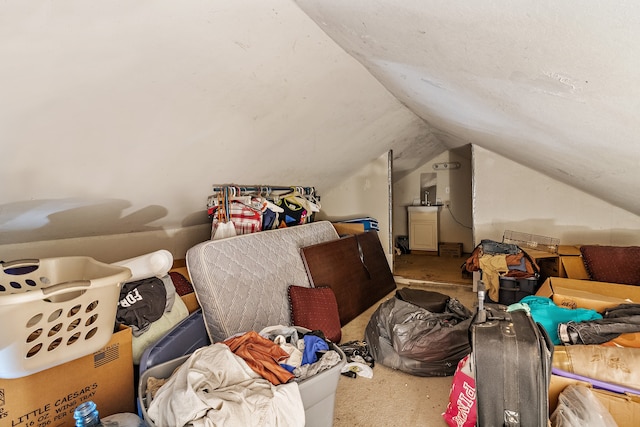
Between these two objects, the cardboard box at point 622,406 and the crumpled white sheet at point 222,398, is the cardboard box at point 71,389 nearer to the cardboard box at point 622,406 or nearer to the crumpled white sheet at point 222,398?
the crumpled white sheet at point 222,398

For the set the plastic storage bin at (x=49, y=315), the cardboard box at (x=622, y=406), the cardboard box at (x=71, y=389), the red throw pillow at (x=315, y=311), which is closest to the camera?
the plastic storage bin at (x=49, y=315)

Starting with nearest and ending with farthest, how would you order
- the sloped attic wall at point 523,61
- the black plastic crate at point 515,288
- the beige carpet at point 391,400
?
1. the sloped attic wall at point 523,61
2. the beige carpet at point 391,400
3. the black plastic crate at point 515,288

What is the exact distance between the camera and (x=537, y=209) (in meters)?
3.81

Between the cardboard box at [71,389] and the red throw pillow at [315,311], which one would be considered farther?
the red throw pillow at [315,311]

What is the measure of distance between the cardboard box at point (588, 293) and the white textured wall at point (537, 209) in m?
1.29

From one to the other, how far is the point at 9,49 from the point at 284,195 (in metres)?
2.45

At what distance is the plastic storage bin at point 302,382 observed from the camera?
56.7 inches

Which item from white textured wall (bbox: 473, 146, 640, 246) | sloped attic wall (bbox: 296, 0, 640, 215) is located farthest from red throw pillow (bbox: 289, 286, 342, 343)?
white textured wall (bbox: 473, 146, 640, 246)

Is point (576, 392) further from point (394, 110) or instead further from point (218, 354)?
point (394, 110)

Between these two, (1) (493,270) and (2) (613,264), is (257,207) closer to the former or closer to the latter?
(1) (493,270)

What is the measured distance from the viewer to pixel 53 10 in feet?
3.07

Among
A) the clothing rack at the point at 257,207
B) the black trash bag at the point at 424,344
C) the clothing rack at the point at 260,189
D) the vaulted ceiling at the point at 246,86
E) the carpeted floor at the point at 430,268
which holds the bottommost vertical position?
the carpeted floor at the point at 430,268

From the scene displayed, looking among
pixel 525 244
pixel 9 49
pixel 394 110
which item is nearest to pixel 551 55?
pixel 9 49

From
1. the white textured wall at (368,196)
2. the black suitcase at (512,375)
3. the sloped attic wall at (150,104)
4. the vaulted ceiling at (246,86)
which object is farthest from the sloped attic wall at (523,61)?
the white textured wall at (368,196)
